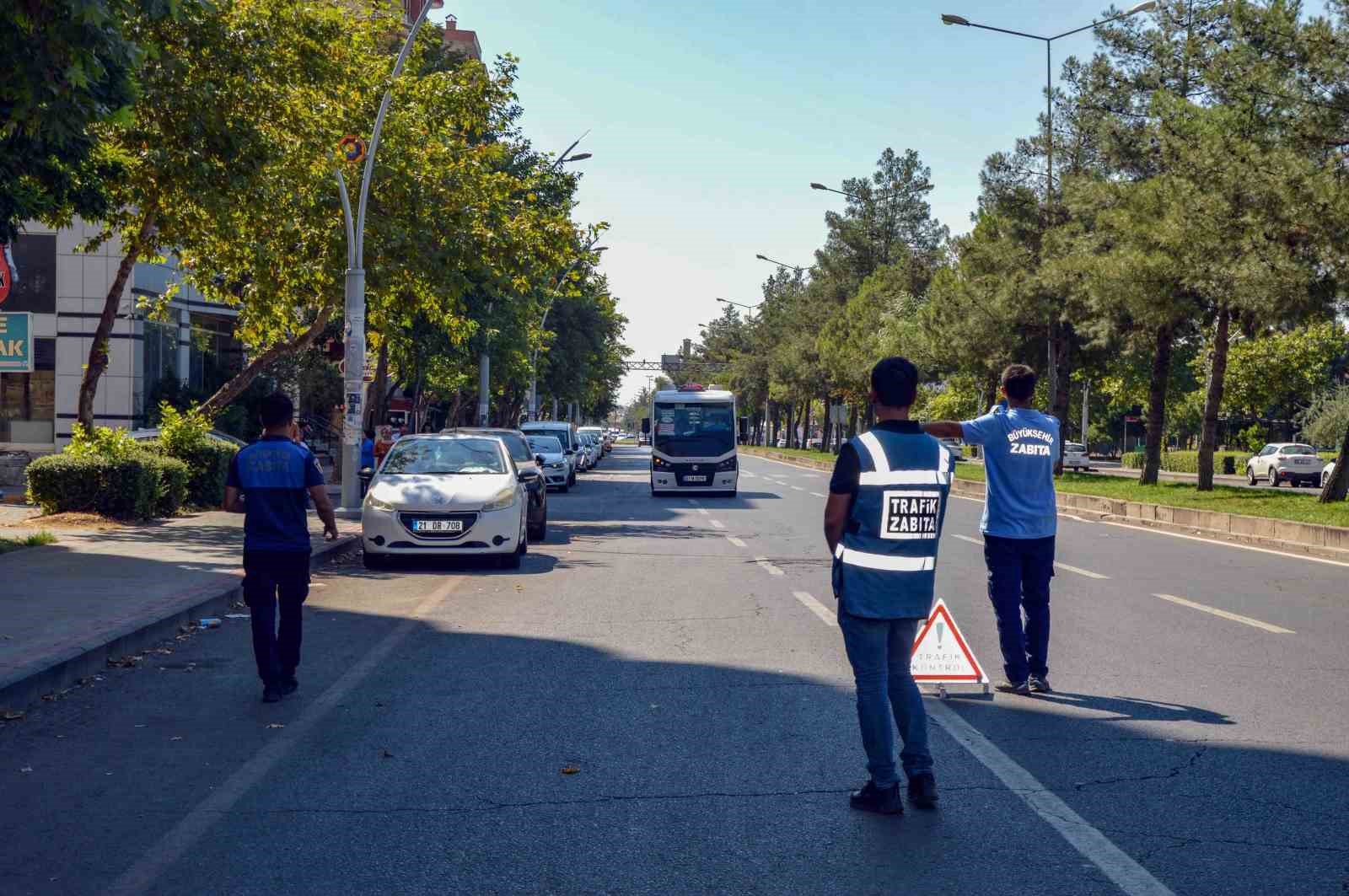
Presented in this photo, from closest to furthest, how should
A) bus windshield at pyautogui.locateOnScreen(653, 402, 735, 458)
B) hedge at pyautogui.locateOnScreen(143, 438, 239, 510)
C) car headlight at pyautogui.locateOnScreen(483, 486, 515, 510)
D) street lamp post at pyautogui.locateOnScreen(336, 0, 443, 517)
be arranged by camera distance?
1. car headlight at pyautogui.locateOnScreen(483, 486, 515, 510)
2. street lamp post at pyautogui.locateOnScreen(336, 0, 443, 517)
3. hedge at pyautogui.locateOnScreen(143, 438, 239, 510)
4. bus windshield at pyautogui.locateOnScreen(653, 402, 735, 458)

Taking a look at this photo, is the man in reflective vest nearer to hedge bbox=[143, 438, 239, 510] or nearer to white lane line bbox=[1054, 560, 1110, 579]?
white lane line bbox=[1054, 560, 1110, 579]

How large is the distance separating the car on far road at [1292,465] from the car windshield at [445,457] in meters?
38.2

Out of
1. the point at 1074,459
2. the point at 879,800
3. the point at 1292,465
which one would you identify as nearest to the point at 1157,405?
the point at 1292,465

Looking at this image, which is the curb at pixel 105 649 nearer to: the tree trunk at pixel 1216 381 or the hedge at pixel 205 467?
the hedge at pixel 205 467

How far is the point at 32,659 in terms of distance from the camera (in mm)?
8180

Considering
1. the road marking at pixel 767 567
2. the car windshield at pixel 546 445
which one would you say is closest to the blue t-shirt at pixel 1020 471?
the road marking at pixel 767 567

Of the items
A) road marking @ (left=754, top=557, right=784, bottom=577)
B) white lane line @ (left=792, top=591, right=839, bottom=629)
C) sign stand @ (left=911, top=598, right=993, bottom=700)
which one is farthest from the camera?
road marking @ (left=754, top=557, right=784, bottom=577)

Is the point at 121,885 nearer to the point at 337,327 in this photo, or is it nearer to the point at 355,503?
the point at 355,503

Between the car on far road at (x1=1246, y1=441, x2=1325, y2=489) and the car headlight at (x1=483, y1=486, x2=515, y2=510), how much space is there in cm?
3891

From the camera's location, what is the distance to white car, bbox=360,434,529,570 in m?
15.0

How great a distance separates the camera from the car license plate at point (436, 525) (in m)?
15.0

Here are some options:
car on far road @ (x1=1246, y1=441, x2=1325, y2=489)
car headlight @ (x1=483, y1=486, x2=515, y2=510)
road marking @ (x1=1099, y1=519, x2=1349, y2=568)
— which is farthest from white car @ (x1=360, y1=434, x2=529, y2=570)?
car on far road @ (x1=1246, y1=441, x2=1325, y2=489)

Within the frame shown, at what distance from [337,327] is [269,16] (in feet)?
48.0

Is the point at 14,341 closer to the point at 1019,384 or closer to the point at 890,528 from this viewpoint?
the point at 1019,384
